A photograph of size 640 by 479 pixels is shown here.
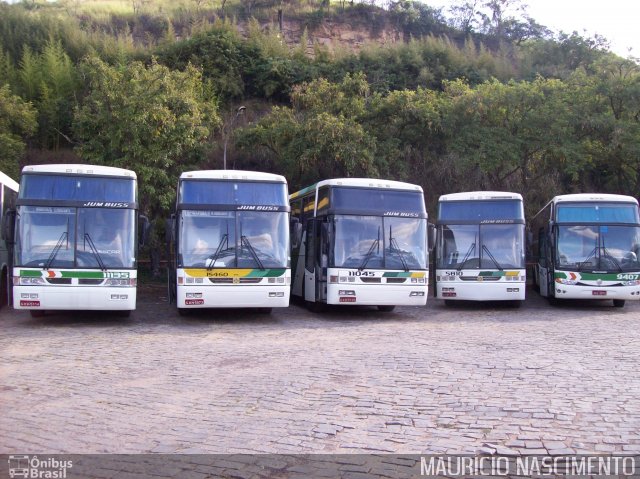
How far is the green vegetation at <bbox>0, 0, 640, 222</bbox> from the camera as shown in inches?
990

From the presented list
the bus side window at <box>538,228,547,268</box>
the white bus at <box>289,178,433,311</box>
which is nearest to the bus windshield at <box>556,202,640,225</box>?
the bus side window at <box>538,228,547,268</box>

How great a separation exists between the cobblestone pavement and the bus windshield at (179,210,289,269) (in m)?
1.45

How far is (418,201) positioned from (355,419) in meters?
9.97

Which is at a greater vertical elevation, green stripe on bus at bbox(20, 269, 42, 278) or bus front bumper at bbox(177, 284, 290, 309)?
green stripe on bus at bbox(20, 269, 42, 278)

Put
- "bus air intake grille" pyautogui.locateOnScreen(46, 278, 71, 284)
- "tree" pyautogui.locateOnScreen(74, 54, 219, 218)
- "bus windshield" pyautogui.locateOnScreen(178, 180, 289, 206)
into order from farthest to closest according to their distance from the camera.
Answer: "tree" pyautogui.locateOnScreen(74, 54, 219, 218) < "bus windshield" pyautogui.locateOnScreen(178, 180, 289, 206) < "bus air intake grille" pyautogui.locateOnScreen(46, 278, 71, 284)

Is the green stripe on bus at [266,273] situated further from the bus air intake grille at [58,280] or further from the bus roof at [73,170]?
the bus air intake grille at [58,280]

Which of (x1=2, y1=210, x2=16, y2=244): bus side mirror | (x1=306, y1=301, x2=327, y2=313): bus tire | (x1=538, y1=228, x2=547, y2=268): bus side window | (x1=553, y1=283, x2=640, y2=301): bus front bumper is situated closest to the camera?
(x1=2, y1=210, x2=16, y2=244): bus side mirror

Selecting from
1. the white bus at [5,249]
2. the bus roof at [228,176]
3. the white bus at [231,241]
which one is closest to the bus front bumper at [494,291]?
the white bus at [231,241]

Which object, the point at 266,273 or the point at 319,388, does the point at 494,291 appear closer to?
the point at 266,273

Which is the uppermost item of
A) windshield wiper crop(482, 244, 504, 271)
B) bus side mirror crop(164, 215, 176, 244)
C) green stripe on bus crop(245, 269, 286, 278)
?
bus side mirror crop(164, 215, 176, 244)

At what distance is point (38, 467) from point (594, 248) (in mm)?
16139

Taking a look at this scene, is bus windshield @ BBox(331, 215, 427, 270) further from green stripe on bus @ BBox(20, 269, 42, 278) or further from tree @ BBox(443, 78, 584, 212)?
tree @ BBox(443, 78, 584, 212)

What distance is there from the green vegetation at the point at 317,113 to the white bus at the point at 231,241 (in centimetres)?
965

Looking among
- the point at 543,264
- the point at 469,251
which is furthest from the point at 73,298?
the point at 543,264
